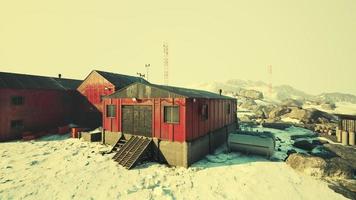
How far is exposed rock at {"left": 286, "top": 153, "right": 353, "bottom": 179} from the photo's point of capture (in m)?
14.0

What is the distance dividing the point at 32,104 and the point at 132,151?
727 inches

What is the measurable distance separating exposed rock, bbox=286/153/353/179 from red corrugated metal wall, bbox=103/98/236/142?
739 centimetres

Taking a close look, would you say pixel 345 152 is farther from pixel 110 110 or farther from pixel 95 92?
pixel 95 92

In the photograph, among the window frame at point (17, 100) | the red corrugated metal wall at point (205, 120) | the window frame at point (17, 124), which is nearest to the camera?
the red corrugated metal wall at point (205, 120)

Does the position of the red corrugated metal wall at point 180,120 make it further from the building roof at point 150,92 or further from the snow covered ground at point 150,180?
the snow covered ground at point 150,180

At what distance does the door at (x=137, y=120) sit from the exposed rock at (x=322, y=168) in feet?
37.1

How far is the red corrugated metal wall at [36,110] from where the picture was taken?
24609 millimetres

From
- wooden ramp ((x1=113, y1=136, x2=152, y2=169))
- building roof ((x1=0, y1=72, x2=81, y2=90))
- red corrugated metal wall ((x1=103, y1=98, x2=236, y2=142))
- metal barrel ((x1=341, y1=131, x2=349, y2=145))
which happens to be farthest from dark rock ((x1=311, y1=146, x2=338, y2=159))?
building roof ((x1=0, y1=72, x2=81, y2=90))

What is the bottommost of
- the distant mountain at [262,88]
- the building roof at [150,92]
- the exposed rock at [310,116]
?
the exposed rock at [310,116]

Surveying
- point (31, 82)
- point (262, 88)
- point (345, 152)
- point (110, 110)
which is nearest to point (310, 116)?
point (345, 152)

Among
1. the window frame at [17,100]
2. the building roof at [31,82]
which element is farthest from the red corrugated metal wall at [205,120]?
the building roof at [31,82]

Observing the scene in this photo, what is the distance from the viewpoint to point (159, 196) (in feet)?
36.8

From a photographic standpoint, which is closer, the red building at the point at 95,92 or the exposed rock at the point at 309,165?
the exposed rock at the point at 309,165

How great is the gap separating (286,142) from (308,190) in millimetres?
12613
